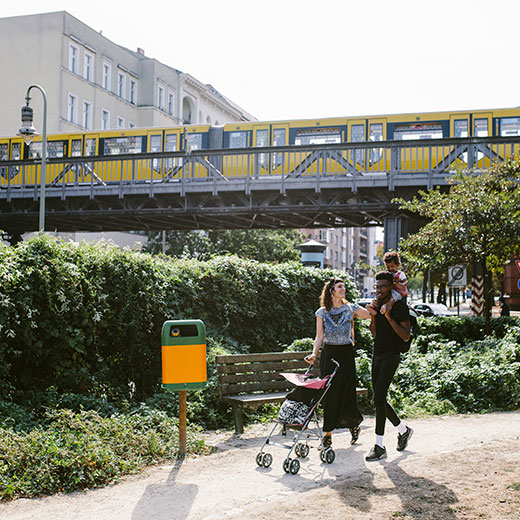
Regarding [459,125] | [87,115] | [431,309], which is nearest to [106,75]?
[87,115]

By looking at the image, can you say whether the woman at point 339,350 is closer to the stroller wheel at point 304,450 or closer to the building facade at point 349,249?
A: the stroller wheel at point 304,450

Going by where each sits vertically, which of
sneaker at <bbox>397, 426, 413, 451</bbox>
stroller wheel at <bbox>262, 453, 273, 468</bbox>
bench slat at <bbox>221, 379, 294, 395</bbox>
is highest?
bench slat at <bbox>221, 379, 294, 395</bbox>

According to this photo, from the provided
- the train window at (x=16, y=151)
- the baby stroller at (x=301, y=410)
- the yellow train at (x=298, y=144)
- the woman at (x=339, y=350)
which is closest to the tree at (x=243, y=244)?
the train window at (x=16, y=151)

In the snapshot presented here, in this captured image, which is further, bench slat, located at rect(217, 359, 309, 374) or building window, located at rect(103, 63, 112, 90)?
building window, located at rect(103, 63, 112, 90)

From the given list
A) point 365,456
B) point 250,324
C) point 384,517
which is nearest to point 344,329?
point 365,456

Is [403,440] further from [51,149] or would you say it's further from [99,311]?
[51,149]

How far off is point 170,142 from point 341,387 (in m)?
28.4

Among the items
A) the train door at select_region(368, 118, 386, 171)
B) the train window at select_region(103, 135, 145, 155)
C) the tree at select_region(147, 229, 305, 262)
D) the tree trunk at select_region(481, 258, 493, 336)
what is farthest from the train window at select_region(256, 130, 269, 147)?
the tree trunk at select_region(481, 258, 493, 336)

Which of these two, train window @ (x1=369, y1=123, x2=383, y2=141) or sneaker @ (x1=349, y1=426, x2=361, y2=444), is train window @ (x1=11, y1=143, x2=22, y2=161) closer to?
train window @ (x1=369, y1=123, x2=383, y2=141)

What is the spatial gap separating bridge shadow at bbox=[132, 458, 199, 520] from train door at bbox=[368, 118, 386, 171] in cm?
2013

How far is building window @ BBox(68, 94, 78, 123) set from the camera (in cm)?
5178

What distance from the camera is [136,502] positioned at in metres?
5.17

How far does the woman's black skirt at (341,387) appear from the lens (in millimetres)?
6655

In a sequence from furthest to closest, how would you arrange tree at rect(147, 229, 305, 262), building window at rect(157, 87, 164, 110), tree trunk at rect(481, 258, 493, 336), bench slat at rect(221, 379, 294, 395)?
1. building window at rect(157, 87, 164, 110)
2. tree at rect(147, 229, 305, 262)
3. tree trunk at rect(481, 258, 493, 336)
4. bench slat at rect(221, 379, 294, 395)
